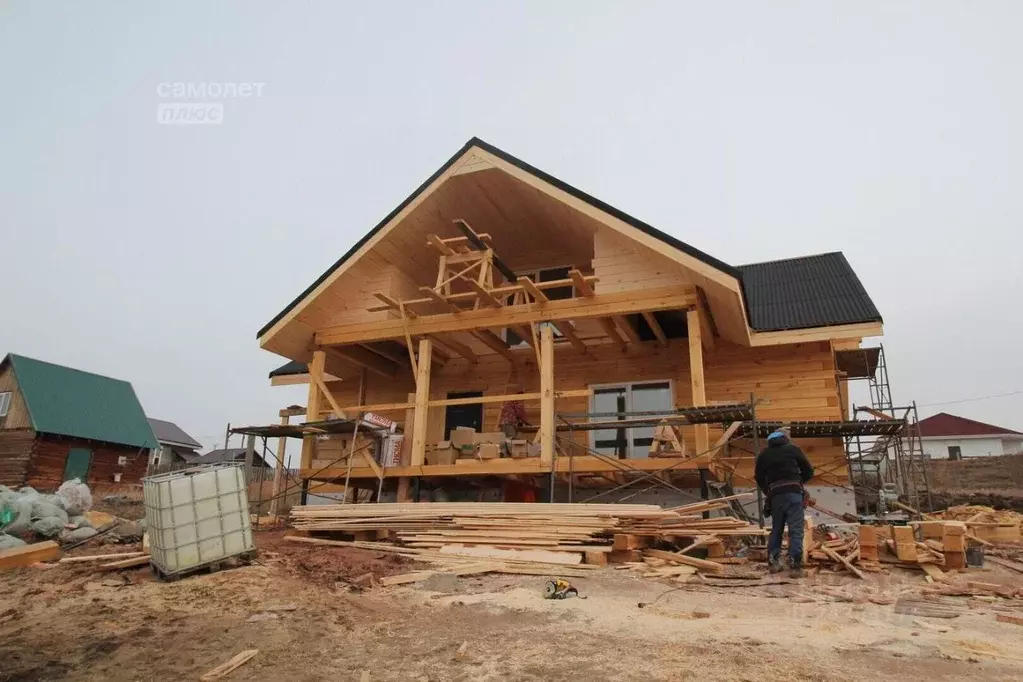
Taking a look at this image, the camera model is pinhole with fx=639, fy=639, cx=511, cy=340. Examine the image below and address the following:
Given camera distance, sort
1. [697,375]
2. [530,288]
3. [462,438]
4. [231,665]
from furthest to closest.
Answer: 1. [462,438]
2. [530,288]
3. [697,375]
4. [231,665]

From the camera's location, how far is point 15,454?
3194cm

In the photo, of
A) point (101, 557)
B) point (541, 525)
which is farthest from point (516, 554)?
point (101, 557)

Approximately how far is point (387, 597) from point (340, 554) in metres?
2.60

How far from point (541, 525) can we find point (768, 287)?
419 inches

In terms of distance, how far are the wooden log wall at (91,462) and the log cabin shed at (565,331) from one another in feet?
80.5

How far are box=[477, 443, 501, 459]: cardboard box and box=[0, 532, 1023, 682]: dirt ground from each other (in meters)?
5.19

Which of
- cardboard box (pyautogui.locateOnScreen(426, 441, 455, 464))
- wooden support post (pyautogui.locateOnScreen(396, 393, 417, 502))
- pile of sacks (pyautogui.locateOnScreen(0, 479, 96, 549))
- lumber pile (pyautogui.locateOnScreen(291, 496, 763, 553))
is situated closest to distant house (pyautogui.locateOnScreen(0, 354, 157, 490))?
pile of sacks (pyautogui.locateOnScreen(0, 479, 96, 549))

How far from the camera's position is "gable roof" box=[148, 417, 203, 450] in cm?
5203

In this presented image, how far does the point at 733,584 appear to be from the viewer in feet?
23.2

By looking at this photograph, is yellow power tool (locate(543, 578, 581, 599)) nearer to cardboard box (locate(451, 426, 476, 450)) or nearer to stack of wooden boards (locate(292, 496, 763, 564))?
stack of wooden boards (locate(292, 496, 763, 564))

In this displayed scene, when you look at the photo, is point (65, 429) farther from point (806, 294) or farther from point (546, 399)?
point (806, 294)

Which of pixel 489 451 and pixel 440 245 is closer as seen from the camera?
pixel 489 451

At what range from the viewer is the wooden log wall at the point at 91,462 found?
105 ft

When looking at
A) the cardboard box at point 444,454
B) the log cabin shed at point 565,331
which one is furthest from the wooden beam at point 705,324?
the cardboard box at point 444,454
